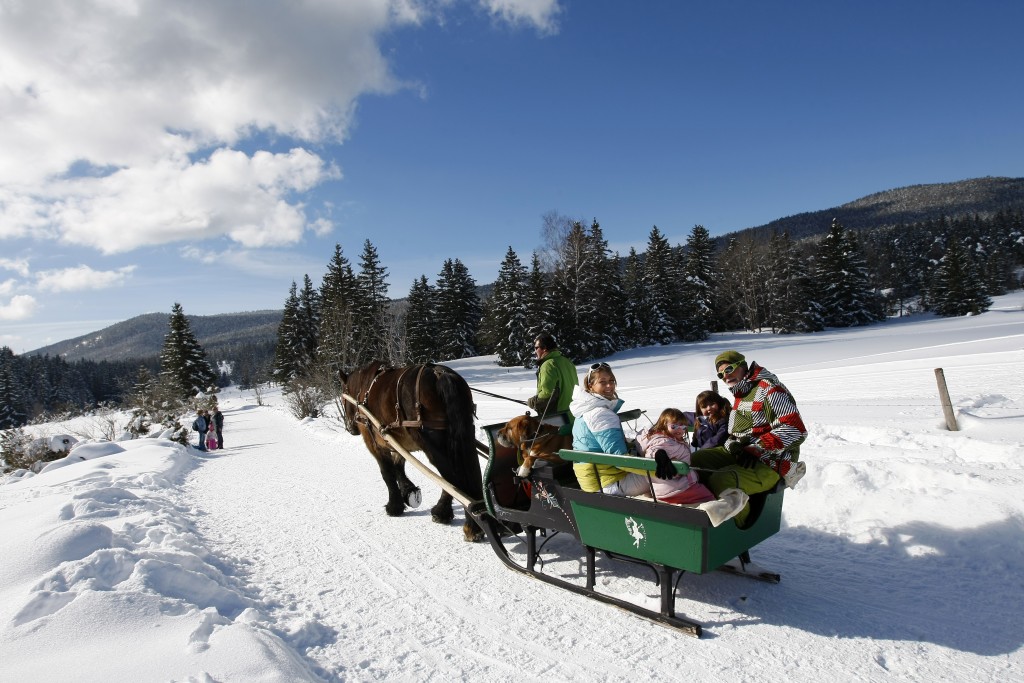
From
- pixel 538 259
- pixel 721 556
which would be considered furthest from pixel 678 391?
pixel 538 259

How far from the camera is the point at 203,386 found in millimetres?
43438

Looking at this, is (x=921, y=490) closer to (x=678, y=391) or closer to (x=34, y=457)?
(x=678, y=391)

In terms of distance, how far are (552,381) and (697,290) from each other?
142ft

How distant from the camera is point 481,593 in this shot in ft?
13.5

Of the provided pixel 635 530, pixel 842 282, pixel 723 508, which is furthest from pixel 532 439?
pixel 842 282

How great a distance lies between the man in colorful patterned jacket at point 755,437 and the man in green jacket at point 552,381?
1.64 m

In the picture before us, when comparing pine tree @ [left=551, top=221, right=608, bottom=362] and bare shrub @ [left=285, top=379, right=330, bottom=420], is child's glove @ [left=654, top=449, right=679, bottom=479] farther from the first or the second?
pine tree @ [left=551, top=221, right=608, bottom=362]

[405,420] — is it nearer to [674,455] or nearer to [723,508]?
[674,455]

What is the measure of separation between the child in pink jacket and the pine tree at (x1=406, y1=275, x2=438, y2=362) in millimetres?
40495

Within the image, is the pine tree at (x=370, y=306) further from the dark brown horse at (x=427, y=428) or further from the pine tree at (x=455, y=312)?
the dark brown horse at (x=427, y=428)

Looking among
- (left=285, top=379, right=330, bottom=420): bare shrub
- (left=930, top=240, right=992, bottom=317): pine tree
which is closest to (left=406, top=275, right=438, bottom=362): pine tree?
(left=285, top=379, right=330, bottom=420): bare shrub

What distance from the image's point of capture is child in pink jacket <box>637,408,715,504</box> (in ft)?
11.5

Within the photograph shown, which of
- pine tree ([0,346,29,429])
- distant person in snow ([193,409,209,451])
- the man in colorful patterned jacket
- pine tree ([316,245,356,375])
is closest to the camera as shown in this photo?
the man in colorful patterned jacket

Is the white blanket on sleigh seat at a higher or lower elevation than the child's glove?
lower
